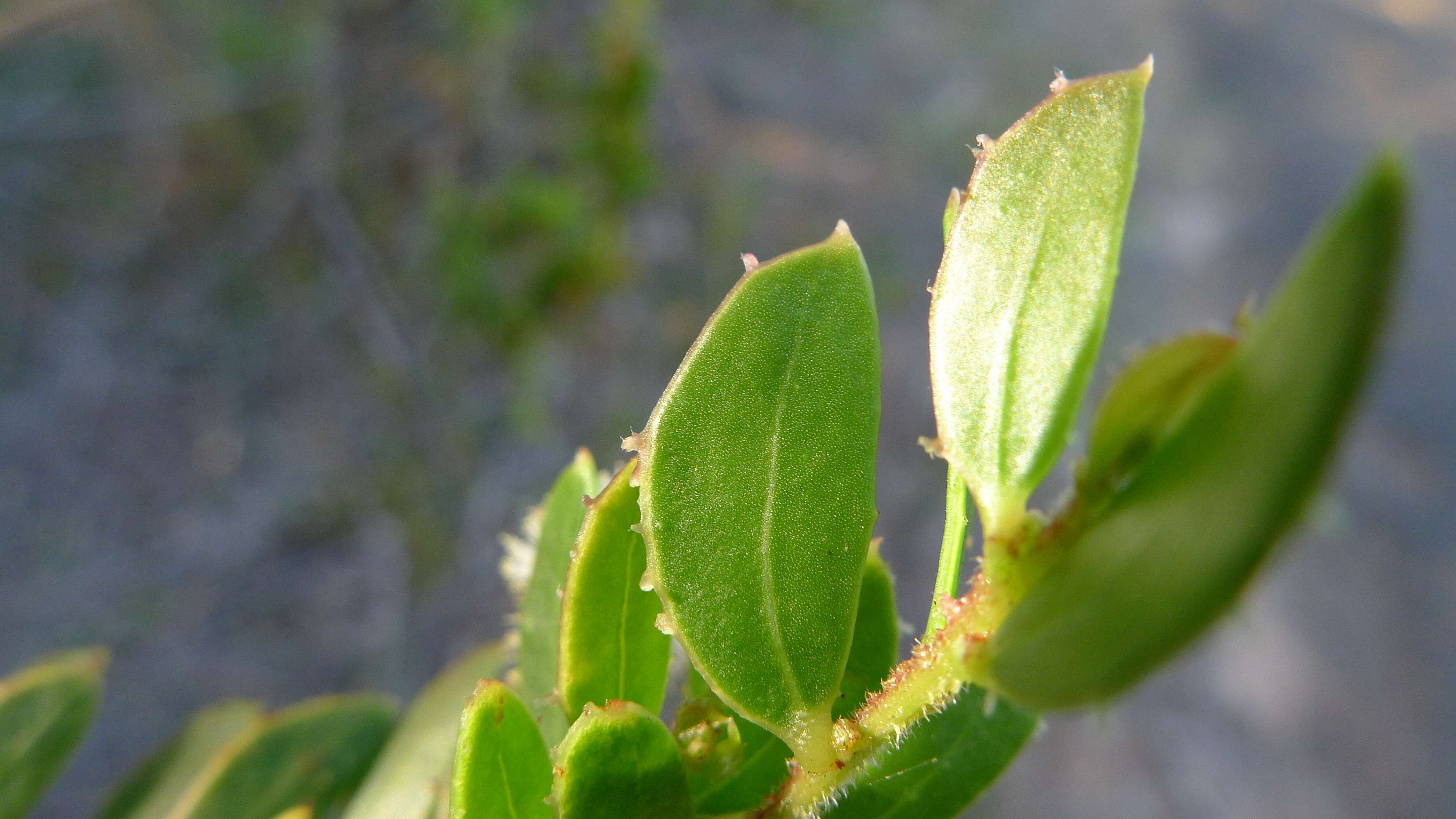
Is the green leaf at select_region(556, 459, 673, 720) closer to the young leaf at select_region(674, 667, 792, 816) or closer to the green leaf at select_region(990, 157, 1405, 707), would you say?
the young leaf at select_region(674, 667, 792, 816)

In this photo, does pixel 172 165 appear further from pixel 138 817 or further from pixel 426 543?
pixel 138 817

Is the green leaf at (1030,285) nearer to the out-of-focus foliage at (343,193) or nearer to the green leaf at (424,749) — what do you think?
the green leaf at (424,749)

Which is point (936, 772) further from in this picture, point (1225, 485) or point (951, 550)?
point (1225, 485)

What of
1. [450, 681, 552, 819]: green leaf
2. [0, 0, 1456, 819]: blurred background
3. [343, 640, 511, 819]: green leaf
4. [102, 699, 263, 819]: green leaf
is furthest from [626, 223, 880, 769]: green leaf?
[0, 0, 1456, 819]: blurred background

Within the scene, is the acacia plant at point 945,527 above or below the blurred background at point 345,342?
below

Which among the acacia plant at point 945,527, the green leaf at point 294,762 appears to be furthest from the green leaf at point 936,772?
the green leaf at point 294,762
